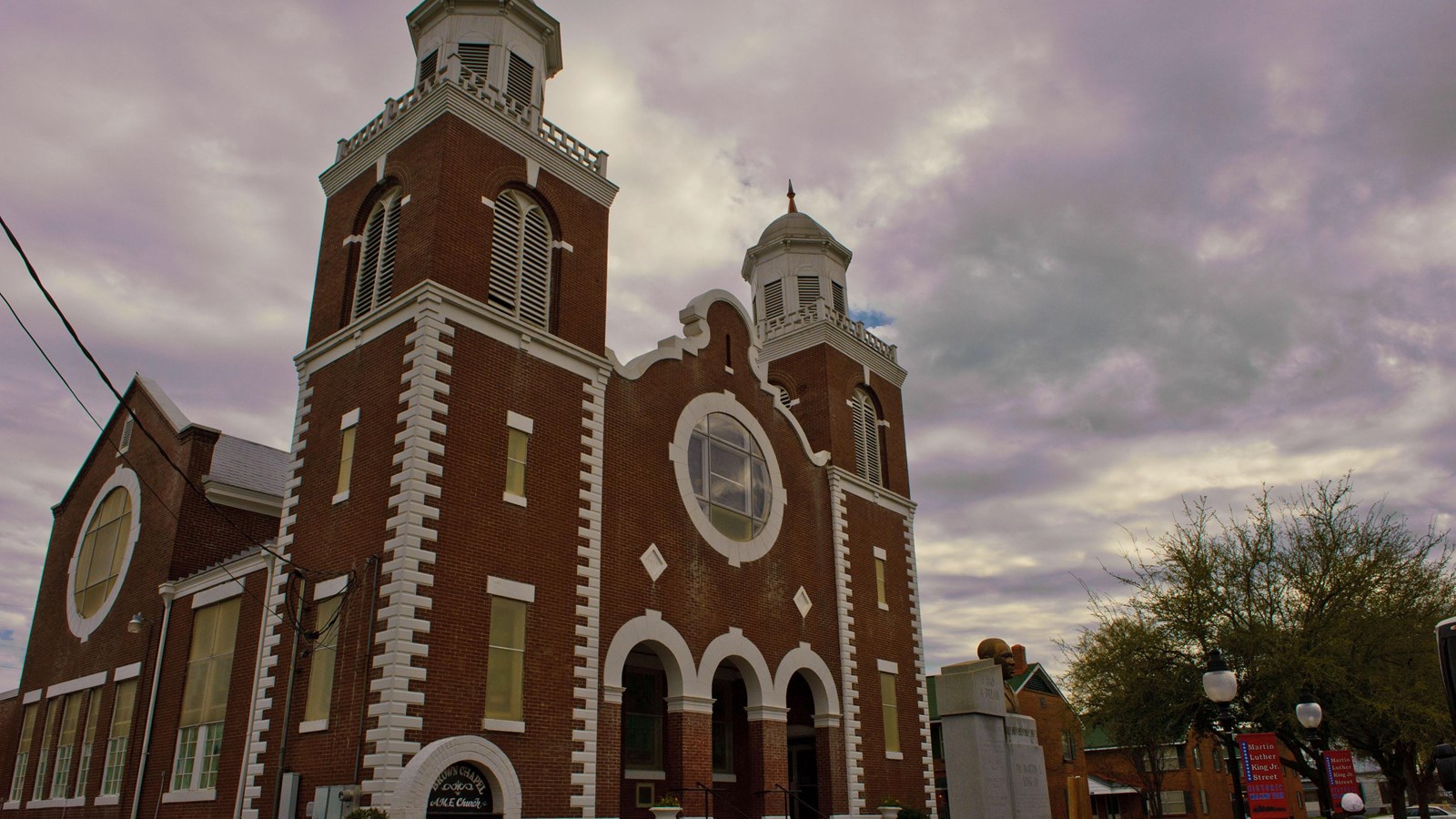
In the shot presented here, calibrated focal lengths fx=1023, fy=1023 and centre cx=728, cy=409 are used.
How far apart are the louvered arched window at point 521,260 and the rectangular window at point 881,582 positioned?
14.3 metres

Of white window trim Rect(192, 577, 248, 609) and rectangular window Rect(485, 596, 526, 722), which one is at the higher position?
white window trim Rect(192, 577, 248, 609)

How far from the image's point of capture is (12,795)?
29328 millimetres

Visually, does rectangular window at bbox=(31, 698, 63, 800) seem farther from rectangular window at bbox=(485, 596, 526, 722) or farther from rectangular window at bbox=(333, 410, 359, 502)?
rectangular window at bbox=(485, 596, 526, 722)

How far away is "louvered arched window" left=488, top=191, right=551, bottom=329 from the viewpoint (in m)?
22.7

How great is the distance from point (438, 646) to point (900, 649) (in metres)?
17.7

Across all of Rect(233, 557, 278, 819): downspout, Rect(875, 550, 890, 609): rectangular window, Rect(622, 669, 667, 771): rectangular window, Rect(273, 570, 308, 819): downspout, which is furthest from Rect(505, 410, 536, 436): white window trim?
Rect(875, 550, 890, 609): rectangular window

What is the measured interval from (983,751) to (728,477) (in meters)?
9.41

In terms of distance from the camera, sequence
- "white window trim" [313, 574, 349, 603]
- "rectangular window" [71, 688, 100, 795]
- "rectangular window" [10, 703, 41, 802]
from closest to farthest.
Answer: "white window trim" [313, 574, 349, 603] < "rectangular window" [71, 688, 100, 795] < "rectangular window" [10, 703, 41, 802]

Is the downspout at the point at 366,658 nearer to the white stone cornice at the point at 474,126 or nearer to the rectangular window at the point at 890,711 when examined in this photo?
the white stone cornice at the point at 474,126

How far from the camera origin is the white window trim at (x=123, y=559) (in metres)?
28.0

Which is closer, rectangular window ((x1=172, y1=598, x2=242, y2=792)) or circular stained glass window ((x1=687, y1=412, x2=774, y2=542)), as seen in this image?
rectangular window ((x1=172, y1=598, x2=242, y2=792))

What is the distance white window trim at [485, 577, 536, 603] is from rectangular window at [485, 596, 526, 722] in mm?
93

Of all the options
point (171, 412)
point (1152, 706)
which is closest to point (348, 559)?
point (171, 412)

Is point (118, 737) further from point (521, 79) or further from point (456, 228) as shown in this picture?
point (521, 79)
